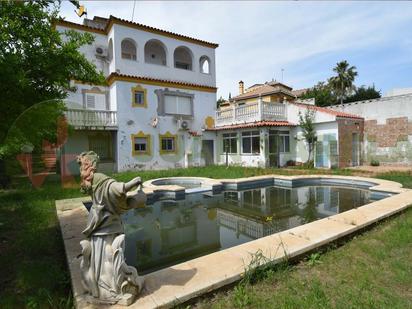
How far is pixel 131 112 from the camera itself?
58.2 feet

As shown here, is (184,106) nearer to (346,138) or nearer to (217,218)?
(346,138)

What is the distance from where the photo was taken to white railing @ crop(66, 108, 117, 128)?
16.1 m

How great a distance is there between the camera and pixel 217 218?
739 centimetres

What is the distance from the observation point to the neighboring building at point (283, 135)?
16859mm

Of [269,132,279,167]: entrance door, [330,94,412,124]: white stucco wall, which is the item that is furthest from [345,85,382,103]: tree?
[269,132,279,167]: entrance door

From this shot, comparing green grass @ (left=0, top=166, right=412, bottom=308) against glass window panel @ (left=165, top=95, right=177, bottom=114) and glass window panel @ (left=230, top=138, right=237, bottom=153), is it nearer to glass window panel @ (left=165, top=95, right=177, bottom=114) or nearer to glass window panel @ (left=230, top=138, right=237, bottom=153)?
glass window panel @ (left=165, top=95, right=177, bottom=114)

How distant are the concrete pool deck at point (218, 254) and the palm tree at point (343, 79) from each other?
37788mm

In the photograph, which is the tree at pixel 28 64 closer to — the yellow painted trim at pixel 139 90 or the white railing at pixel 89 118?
the white railing at pixel 89 118

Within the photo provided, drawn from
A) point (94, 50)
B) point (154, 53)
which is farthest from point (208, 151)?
point (94, 50)

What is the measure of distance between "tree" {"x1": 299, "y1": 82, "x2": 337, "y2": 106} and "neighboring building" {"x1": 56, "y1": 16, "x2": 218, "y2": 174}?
71.6ft

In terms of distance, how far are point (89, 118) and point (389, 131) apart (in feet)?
66.4

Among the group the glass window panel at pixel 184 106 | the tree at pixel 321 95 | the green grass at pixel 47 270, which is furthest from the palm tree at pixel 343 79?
the green grass at pixel 47 270

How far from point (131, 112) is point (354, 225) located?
15.7 metres

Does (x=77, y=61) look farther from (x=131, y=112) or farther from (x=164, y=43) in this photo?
(x=164, y=43)
